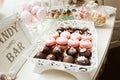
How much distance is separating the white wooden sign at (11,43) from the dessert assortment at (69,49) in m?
0.11

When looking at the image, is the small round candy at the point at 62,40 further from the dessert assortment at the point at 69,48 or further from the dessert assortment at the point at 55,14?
the dessert assortment at the point at 55,14

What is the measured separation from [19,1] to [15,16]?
0.25 metres

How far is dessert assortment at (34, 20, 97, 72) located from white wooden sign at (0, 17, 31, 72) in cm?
11

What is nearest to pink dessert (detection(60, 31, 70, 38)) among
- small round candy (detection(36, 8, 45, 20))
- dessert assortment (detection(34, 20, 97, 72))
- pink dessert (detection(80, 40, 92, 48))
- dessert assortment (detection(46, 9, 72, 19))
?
dessert assortment (detection(34, 20, 97, 72))

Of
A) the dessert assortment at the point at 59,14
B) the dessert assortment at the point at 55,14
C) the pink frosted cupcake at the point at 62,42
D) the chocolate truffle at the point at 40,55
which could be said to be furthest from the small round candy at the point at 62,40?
the dessert assortment at the point at 59,14

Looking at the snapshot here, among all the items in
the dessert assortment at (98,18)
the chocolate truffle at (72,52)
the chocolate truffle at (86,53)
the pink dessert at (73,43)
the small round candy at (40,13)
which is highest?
the small round candy at (40,13)

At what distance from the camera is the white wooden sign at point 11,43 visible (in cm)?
78

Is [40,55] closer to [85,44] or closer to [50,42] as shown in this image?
[50,42]

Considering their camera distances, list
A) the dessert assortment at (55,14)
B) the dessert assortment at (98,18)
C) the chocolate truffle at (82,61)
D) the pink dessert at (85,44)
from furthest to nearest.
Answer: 1. the dessert assortment at (98,18)
2. the dessert assortment at (55,14)
3. the pink dessert at (85,44)
4. the chocolate truffle at (82,61)

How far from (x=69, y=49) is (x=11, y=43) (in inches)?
10.9

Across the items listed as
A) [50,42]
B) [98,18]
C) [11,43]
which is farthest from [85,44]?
[98,18]

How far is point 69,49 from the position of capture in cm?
79

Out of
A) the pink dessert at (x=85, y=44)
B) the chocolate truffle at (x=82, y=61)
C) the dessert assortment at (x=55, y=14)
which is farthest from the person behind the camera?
the dessert assortment at (x=55, y=14)

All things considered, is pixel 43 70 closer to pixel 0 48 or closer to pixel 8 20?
pixel 0 48
